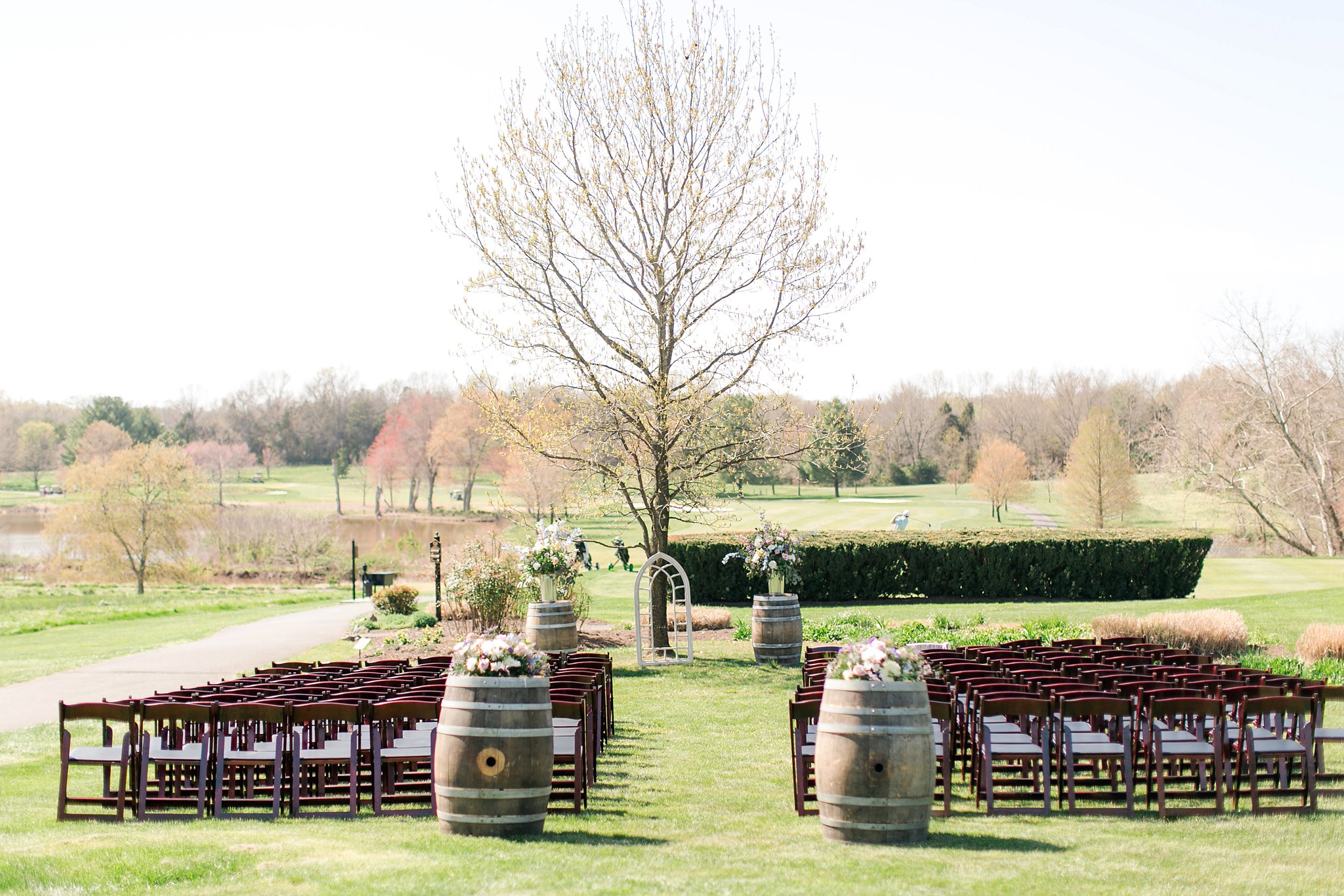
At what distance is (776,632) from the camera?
1753 centimetres

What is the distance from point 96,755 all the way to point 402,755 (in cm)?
232

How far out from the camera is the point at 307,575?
46438 mm

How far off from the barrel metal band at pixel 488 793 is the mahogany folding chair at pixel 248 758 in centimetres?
158

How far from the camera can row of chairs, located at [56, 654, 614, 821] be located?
26.3 feet

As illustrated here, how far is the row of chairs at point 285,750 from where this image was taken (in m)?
8.03

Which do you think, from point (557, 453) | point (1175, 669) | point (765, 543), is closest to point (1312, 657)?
point (1175, 669)

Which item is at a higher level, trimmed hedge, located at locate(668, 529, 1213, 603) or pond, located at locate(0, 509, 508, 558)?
trimmed hedge, located at locate(668, 529, 1213, 603)

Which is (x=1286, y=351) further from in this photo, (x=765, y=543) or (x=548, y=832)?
(x=548, y=832)

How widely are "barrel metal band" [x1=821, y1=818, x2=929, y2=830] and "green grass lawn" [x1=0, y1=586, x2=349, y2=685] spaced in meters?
14.8

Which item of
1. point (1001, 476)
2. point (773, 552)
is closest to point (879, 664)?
point (773, 552)

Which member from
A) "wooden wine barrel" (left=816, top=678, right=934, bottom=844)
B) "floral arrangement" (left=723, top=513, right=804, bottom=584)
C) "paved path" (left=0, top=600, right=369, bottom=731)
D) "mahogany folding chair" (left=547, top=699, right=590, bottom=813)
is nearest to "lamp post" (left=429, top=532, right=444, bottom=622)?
"paved path" (left=0, top=600, right=369, bottom=731)

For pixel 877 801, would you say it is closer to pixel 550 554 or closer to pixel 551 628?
pixel 551 628

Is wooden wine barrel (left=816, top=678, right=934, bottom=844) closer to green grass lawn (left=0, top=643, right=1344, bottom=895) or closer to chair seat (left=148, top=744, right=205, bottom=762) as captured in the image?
green grass lawn (left=0, top=643, right=1344, bottom=895)

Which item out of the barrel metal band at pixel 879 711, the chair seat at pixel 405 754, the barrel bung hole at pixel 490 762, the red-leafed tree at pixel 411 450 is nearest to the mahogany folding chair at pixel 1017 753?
the barrel metal band at pixel 879 711
